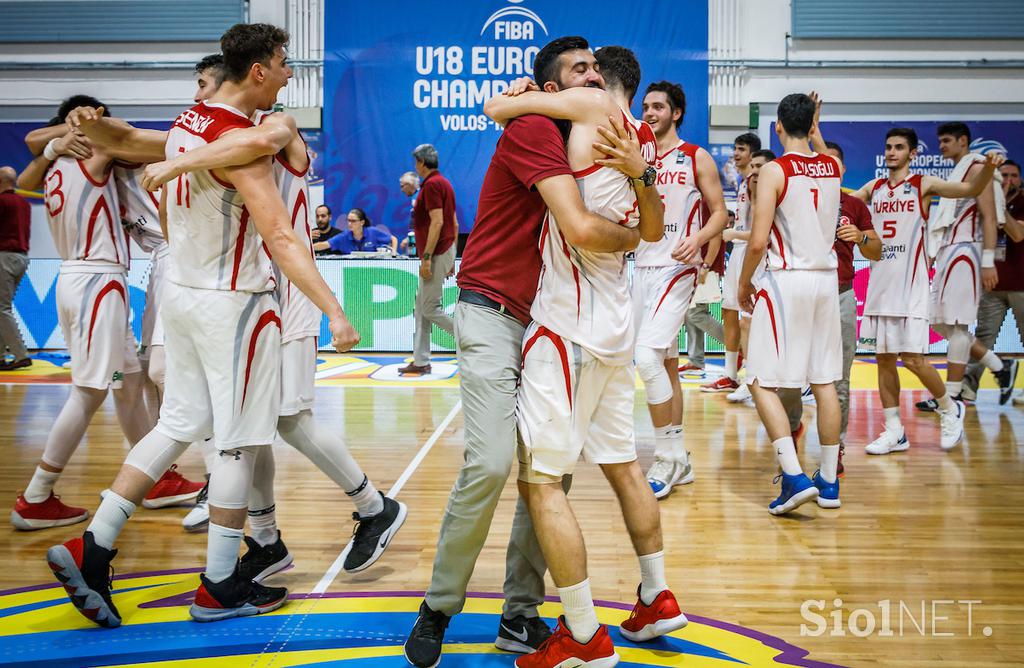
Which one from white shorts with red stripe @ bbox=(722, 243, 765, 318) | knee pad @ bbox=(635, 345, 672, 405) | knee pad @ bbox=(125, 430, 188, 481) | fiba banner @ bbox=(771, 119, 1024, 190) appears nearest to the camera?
knee pad @ bbox=(125, 430, 188, 481)

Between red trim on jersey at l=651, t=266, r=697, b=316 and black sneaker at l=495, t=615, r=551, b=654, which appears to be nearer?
black sneaker at l=495, t=615, r=551, b=654

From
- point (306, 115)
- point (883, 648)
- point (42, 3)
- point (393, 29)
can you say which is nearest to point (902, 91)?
point (393, 29)

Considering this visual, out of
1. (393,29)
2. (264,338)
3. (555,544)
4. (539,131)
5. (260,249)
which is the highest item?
(393,29)

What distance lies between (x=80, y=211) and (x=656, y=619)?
346cm

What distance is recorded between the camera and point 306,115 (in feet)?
48.9

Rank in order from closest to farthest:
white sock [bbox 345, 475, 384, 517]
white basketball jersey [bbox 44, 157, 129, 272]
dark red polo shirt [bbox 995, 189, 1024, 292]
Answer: white sock [bbox 345, 475, 384, 517], white basketball jersey [bbox 44, 157, 129, 272], dark red polo shirt [bbox 995, 189, 1024, 292]

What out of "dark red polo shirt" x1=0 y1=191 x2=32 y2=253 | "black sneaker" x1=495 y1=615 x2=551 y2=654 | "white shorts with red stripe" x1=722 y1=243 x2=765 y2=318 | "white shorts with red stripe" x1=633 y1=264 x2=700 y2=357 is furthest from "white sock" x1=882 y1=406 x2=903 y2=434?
"dark red polo shirt" x1=0 y1=191 x2=32 y2=253

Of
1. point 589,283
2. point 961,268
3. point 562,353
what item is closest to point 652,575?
point 562,353

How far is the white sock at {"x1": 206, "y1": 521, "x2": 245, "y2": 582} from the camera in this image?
10.4 feet

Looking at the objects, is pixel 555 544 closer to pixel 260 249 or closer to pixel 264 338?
pixel 264 338

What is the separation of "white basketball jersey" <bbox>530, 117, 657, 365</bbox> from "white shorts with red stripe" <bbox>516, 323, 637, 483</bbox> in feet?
0.15

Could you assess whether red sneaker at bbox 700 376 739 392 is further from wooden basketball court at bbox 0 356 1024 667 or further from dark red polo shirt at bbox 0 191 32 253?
dark red polo shirt at bbox 0 191 32 253

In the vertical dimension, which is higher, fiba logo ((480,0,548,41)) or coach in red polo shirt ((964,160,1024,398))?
fiba logo ((480,0,548,41))

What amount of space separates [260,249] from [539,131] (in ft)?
4.16
